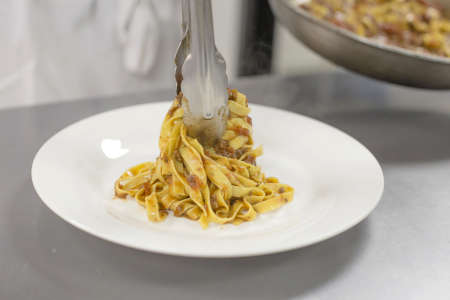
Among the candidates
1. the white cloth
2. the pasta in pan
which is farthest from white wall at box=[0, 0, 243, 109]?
the pasta in pan

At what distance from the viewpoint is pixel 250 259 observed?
82cm

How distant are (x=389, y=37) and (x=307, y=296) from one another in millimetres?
1079

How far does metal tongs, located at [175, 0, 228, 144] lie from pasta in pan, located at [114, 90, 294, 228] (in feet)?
0.10

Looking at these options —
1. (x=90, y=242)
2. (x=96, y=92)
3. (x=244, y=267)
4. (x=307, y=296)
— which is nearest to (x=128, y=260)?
(x=90, y=242)

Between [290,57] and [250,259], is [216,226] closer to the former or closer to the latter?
[250,259]

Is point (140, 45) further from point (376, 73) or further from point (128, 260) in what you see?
point (128, 260)

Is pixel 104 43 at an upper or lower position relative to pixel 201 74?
lower

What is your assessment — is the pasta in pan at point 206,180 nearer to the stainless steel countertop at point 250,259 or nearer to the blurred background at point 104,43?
the stainless steel countertop at point 250,259

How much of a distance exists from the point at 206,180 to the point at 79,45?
1508 millimetres

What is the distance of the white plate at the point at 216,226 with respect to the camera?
745 millimetres

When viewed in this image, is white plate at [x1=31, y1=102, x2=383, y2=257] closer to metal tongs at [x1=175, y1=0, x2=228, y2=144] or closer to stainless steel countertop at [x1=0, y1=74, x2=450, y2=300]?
stainless steel countertop at [x1=0, y1=74, x2=450, y2=300]

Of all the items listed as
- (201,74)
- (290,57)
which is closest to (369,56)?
(201,74)

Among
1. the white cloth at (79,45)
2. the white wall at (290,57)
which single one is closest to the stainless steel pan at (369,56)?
the white wall at (290,57)

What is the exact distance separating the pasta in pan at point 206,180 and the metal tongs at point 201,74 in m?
0.03
